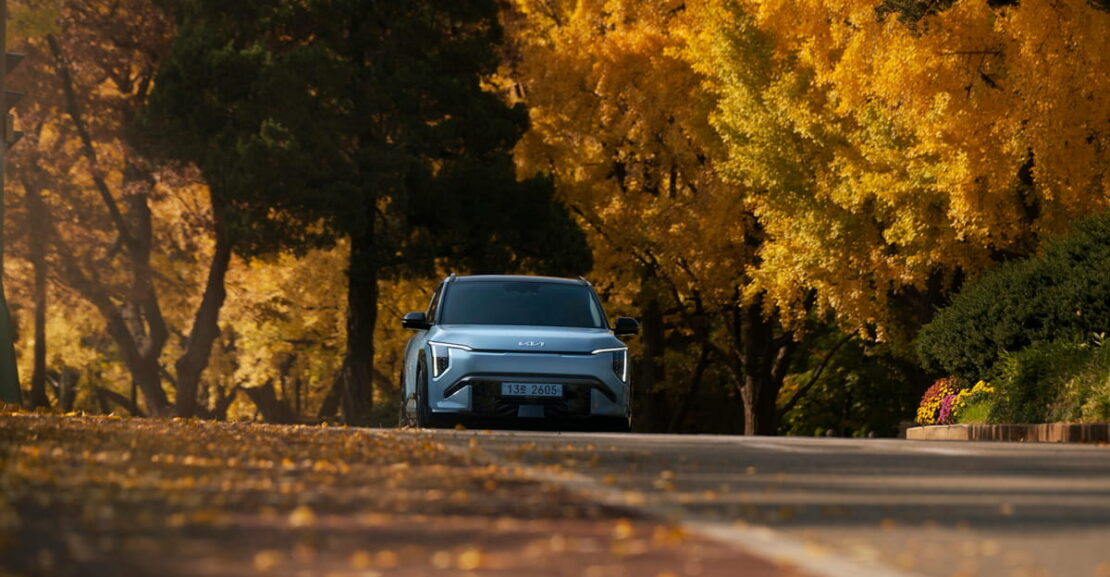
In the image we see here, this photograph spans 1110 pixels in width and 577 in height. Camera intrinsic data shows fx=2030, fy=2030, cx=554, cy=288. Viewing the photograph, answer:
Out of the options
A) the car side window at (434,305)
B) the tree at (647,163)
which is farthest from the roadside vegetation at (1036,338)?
the tree at (647,163)

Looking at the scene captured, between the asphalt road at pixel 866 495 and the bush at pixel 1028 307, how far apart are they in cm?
515

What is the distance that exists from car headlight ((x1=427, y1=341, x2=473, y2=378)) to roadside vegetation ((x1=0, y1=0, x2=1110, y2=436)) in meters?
6.50

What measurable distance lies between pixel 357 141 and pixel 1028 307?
18.3m

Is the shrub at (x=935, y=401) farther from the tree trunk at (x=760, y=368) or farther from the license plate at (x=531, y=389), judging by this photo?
the tree trunk at (x=760, y=368)

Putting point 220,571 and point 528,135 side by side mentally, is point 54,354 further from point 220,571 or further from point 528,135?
point 220,571

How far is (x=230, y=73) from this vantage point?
37094mm

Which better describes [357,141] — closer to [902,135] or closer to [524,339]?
[902,135]

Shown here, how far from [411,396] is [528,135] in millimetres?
20730

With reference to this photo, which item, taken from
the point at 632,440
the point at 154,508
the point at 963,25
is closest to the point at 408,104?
the point at 963,25

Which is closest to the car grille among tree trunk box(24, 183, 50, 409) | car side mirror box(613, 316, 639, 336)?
car side mirror box(613, 316, 639, 336)

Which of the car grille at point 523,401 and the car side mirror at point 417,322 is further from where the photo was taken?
the car side mirror at point 417,322

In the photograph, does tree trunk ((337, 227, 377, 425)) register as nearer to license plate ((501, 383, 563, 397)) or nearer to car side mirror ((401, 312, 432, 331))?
car side mirror ((401, 312, 432, 331))

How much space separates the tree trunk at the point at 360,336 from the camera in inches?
1491

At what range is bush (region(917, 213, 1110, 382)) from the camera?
2234 cm
